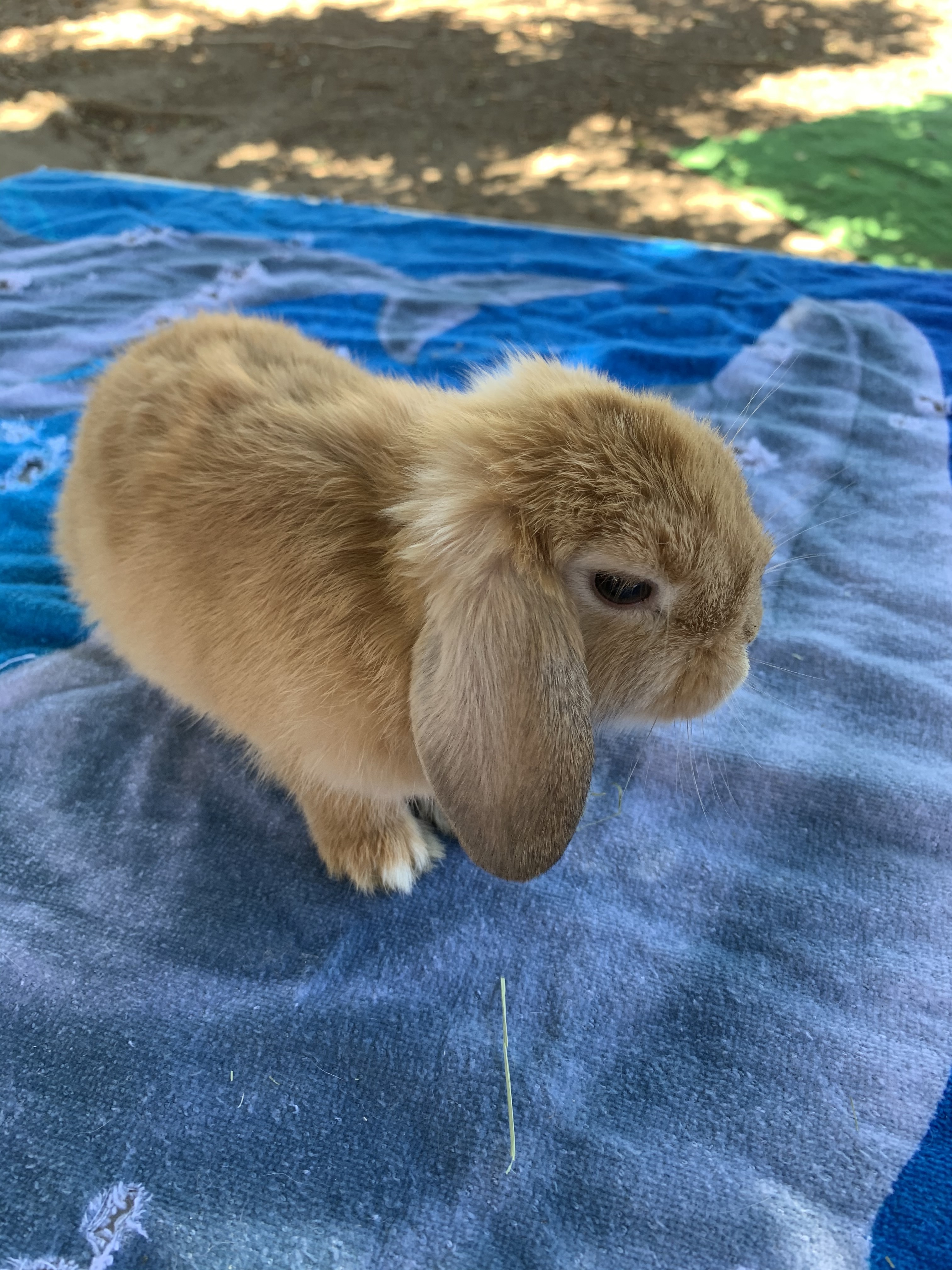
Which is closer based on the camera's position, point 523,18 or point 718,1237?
point 718,1237

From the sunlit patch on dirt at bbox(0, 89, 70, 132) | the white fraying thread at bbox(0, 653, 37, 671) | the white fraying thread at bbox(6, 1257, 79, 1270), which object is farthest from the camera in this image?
the sunlit patch on dirt at bbox(0, 89, 70, 132)

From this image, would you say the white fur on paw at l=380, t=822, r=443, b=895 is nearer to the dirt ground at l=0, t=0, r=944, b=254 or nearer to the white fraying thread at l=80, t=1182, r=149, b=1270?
the white fraying thread at l=80, t=1182, r=149, b=1270

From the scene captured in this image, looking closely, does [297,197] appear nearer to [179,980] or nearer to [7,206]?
[7,206]

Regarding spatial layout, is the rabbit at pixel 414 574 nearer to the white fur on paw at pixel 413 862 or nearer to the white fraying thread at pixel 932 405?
the white fur on paw at pixel 413 862

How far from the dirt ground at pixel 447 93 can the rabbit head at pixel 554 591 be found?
4401 mm

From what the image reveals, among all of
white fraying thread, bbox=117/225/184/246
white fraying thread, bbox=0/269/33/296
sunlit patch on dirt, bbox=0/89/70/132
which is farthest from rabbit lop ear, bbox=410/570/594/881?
sunlit patch on dirt, bbox=0/89/70/132

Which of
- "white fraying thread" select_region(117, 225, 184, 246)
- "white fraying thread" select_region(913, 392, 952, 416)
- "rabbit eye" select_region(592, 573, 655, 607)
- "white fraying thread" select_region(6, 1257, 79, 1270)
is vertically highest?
"rabbit eye" select_region(592, 573, 655, 607)

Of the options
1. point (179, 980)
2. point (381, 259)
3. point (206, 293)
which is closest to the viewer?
point (179, 980)

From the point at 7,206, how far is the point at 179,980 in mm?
4142

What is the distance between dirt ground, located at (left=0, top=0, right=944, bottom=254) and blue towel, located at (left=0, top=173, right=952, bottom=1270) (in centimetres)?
396

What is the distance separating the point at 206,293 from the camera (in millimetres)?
3715

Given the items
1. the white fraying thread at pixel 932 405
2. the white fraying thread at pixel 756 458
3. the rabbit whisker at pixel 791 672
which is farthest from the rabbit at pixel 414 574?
the white fraying thread at pixel 932 405

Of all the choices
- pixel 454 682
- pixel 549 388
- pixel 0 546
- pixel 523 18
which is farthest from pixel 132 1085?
pixel 523 18

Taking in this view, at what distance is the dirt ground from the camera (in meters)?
5.94
